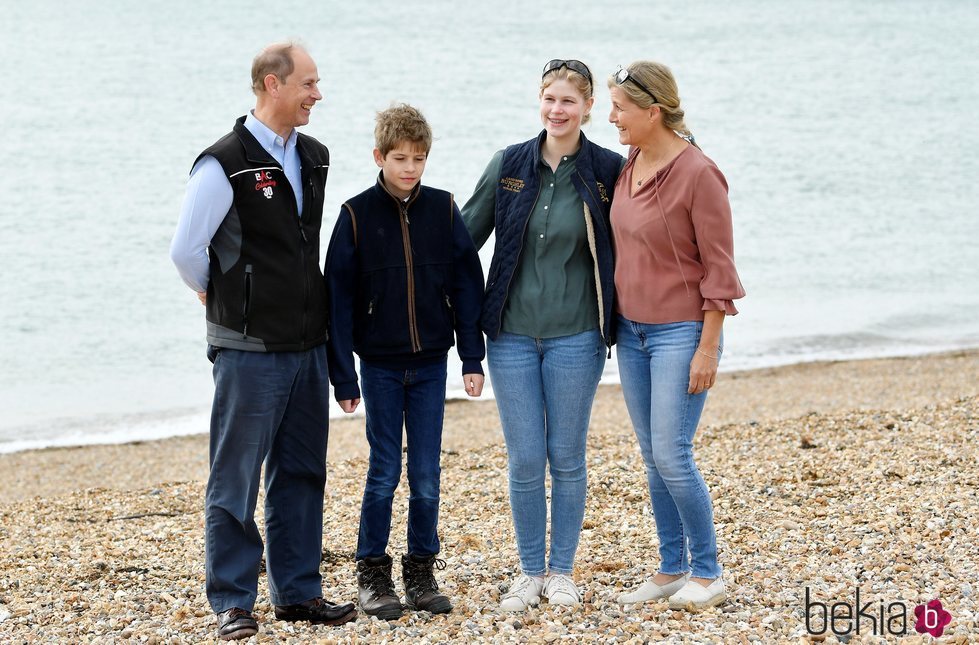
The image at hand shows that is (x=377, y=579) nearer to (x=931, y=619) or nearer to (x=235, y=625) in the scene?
(x=235, y=625)

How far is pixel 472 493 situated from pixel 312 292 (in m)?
3.08

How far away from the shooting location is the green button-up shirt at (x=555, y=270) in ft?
14.0

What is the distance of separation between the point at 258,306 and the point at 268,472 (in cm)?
78

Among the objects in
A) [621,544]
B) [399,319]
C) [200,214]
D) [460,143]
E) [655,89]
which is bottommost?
[621,544]

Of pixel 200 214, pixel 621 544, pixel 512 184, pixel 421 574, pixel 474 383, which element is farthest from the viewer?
pixel 621 544

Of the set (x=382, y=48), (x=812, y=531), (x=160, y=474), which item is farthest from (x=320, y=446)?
(x=382, y=48)

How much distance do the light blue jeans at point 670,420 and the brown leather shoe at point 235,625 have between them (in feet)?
5.70

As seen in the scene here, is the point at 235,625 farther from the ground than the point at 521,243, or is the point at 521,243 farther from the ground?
the point at 521,243

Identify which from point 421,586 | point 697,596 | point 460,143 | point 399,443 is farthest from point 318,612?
point 460,143

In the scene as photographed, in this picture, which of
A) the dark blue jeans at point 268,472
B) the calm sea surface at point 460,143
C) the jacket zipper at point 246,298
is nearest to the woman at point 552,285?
the dark blue jeans at point 268,472

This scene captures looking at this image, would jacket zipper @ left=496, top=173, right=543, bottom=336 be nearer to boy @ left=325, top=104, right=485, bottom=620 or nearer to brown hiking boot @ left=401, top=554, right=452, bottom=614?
boy @ left=325, top=104, right=485, bottom=620

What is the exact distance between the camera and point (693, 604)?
4371 mm

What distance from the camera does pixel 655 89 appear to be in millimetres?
4137

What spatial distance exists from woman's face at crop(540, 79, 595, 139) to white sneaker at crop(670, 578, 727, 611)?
1919 millimetres
